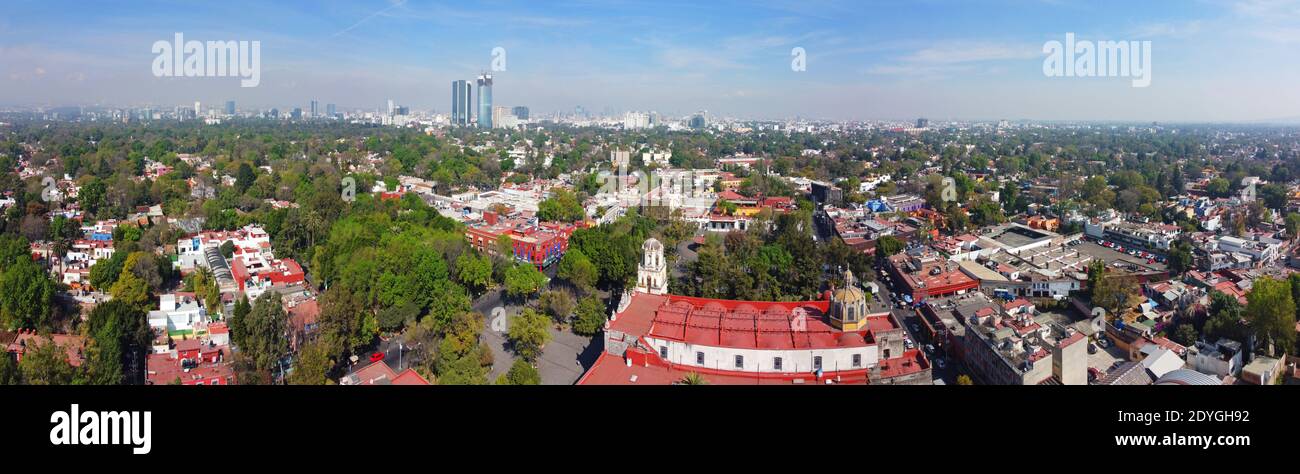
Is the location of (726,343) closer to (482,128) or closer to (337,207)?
(337,207)

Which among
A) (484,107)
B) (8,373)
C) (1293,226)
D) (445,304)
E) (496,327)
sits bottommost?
(496,327)

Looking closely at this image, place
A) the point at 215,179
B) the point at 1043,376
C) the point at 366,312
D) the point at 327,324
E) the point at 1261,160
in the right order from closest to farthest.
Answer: the point at 1043,376
the point at 327,324
the point at 366,312
the point at 215,179
the point at 1261,160

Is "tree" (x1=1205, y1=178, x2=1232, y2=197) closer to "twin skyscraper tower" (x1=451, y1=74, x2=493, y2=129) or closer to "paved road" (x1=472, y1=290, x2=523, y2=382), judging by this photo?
"paved road" (x1=472, y1=290, x2=523, y2=382)

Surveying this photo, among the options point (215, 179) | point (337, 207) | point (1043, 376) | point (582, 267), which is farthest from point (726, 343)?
point (215, 179)

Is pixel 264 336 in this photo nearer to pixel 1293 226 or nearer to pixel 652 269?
pixel 652 269

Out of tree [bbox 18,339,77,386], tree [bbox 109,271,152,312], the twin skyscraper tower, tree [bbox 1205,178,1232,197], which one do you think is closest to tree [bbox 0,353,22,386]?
tree [bbox 18,339,77,386]

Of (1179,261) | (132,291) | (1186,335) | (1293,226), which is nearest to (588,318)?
(132,291)
